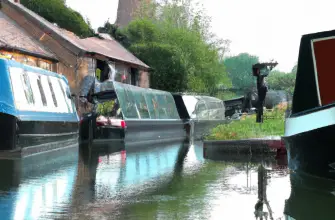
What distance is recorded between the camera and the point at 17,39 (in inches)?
1088

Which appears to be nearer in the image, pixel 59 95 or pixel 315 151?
pixel 315 151

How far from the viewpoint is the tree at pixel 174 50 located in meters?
42.5

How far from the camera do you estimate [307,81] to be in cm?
1018

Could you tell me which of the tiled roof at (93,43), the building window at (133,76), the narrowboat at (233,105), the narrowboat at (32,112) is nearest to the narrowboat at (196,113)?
the tiled roof at (93,43)

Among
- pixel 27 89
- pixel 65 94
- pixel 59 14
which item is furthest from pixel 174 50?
pixel 27 89

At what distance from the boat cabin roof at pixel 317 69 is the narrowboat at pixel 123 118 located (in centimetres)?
1095

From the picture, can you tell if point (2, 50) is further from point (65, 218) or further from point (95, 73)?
point (65, 218)

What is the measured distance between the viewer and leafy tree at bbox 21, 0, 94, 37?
36.4m

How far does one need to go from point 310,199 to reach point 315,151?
115 centimetres

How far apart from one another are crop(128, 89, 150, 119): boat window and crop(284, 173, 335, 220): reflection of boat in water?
13.7 meters

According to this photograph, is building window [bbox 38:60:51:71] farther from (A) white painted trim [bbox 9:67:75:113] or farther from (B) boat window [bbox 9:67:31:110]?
(B) boat window [bbox 9:67:31:110]

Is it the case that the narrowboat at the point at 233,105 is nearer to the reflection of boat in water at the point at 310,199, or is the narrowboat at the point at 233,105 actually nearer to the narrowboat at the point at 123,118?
the narrowboat at the point at 123,118

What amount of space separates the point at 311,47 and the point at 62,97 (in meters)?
10.6

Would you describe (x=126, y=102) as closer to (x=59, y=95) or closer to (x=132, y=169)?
(x=59, y=95)
